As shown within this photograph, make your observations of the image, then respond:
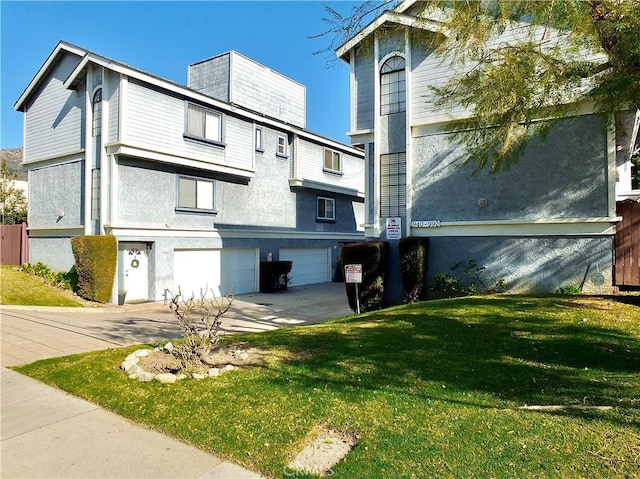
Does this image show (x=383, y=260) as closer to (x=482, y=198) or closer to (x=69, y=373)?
(x=482, y=198)

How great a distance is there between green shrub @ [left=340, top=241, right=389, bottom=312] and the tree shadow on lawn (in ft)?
11.2

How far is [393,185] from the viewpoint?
1277 centimetres

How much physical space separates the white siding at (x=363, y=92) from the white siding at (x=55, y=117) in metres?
9.71

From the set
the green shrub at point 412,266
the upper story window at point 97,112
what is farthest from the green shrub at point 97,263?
the green shrub at point 412,266

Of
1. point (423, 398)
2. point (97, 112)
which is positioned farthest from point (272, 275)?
point (423, 398)

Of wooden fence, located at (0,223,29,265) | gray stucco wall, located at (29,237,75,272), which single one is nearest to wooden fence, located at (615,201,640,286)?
gray stucco wall, located at (29,237,75,272)

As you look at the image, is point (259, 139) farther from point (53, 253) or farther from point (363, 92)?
point (53, 253)

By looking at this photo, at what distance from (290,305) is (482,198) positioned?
24.1 feet

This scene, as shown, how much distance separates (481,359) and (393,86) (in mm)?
9475

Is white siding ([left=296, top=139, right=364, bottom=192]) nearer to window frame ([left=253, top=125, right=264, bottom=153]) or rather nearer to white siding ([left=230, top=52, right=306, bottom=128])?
window frame ([left=253, top=125, right=264, bottom=153])

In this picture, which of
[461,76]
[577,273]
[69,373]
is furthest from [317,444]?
[577,273]

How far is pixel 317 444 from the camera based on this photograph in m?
3.66

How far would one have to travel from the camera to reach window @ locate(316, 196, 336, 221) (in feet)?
74.7
